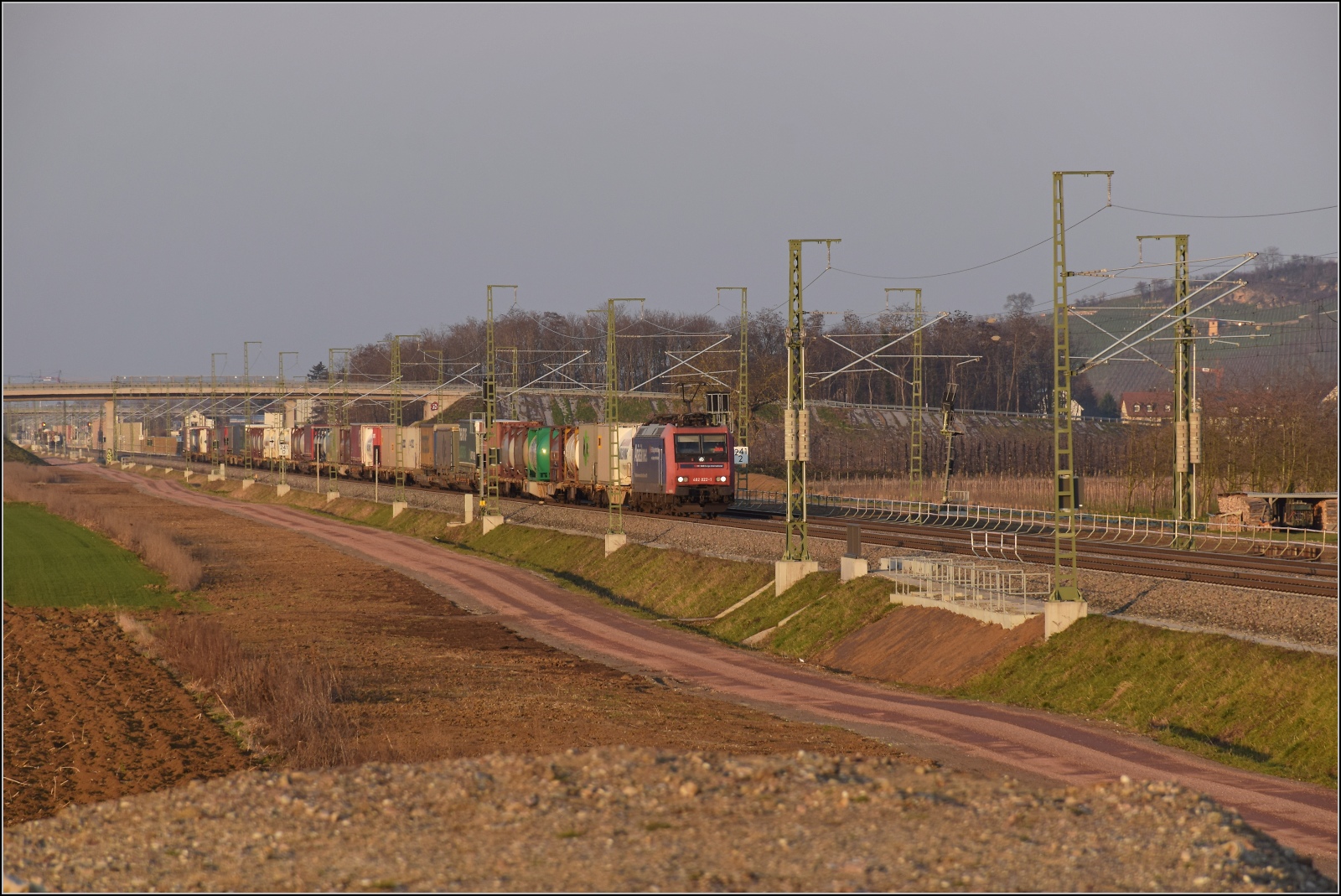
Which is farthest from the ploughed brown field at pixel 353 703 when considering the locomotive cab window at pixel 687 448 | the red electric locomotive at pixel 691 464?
the locomotive cab window at pixel 687 448

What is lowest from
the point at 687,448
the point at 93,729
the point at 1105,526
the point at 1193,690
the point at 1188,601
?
the point at 93,729

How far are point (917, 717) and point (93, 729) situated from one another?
711 inches

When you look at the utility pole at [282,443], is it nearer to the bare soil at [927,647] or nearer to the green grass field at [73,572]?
the green grass field at [73,572]

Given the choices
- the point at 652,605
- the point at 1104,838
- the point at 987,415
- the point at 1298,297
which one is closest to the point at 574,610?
the point at 652,605

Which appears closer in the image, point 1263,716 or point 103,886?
point 103,886

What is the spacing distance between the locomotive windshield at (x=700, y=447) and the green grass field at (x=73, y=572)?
22.3 m

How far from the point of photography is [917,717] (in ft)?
90.6

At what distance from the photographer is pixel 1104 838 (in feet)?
44.4

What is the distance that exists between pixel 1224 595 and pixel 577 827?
2275 centimetres

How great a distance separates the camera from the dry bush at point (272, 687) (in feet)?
84.8

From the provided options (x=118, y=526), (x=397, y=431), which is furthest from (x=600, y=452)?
(x=397, y=431)

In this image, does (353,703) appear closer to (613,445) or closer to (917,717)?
(917,717)

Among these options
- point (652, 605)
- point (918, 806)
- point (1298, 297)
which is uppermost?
point (1298, 297)

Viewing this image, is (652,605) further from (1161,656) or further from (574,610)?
(1161,656)
